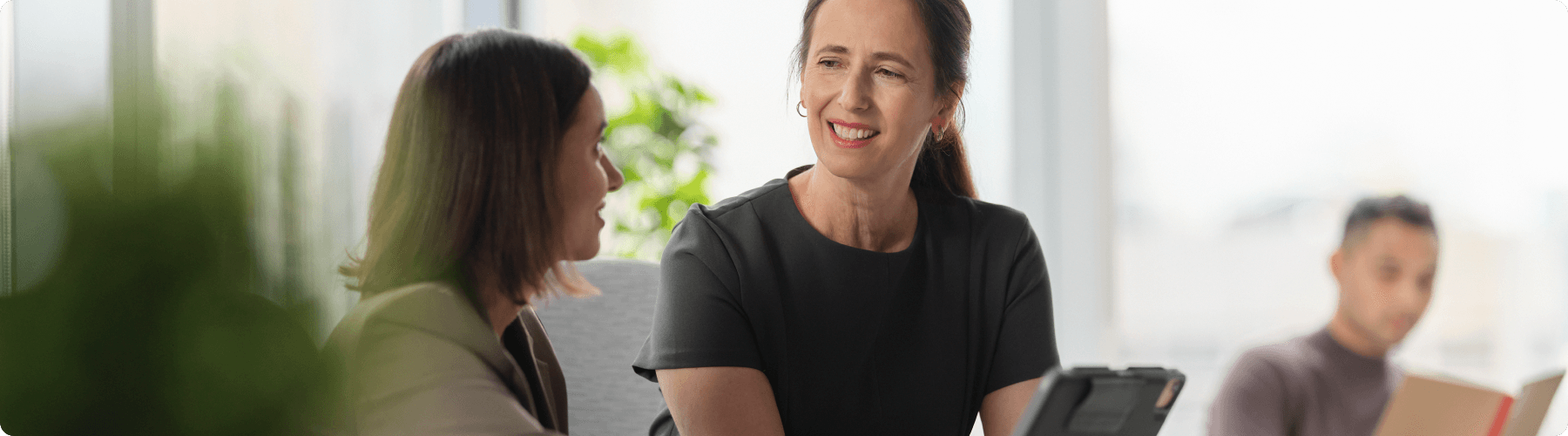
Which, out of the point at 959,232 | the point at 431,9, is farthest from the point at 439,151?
the point at 431,9

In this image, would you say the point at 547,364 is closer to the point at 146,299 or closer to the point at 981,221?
the point at 981,221

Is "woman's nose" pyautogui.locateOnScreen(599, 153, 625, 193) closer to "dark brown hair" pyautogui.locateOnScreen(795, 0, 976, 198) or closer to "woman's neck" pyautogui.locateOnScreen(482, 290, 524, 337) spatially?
"woman's neck" pyautogui.locateOnScreen(482, 290, 524, 337)

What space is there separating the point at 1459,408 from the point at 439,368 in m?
0.99

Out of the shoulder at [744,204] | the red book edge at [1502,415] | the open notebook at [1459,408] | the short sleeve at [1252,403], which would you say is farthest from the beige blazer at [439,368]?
the short sleeve at [1252,403]

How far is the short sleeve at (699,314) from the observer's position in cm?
108

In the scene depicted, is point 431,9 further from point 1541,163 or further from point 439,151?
point 1541,163

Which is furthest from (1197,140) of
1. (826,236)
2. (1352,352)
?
(826,236)

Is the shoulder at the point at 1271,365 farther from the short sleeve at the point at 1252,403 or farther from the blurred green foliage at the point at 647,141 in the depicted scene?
the blurred green foliage at the point at 647,141

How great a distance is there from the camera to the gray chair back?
4.42ft

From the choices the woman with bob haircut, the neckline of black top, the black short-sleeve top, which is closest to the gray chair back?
the black short-sleeve top

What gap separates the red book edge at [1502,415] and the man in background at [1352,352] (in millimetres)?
442

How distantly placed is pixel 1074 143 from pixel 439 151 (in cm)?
254

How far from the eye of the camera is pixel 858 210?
1203 millimetres

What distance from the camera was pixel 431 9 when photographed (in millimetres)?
2877
